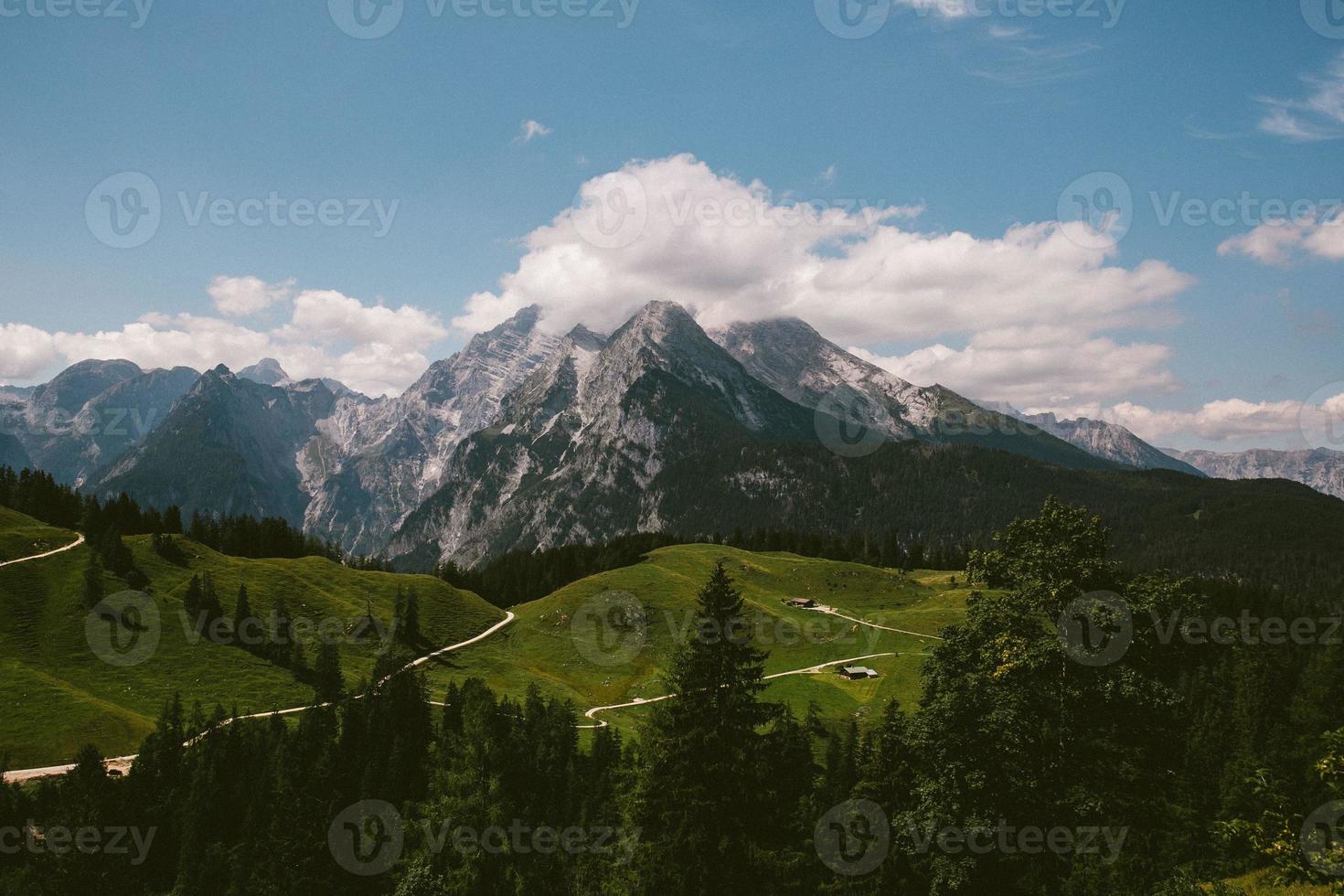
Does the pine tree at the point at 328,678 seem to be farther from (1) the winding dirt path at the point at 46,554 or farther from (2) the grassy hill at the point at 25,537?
(2) the grassy hill at the point at 25,537

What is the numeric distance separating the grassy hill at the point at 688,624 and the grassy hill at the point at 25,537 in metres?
57.9

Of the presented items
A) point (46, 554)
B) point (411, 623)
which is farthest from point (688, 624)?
point (46, 554)

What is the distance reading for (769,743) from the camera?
2792cm

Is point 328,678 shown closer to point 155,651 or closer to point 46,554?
point 155,651

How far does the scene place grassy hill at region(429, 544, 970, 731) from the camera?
102938 mm

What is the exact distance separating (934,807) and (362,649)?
307 feet

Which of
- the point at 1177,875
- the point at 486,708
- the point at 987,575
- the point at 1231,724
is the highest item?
the point at 987,575

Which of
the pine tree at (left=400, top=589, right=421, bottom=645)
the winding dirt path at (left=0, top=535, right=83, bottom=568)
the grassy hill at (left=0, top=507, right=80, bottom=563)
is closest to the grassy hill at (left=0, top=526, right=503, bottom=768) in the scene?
the grassy hill at (left=0, top=507, right=80, bottom=563)

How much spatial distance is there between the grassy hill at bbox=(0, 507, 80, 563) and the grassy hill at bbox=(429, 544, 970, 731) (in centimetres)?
5791

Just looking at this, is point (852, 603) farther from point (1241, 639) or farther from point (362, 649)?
point (362, 649)

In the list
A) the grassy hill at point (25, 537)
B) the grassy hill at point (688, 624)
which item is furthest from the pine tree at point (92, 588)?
the grassy hill at point (688, 624)

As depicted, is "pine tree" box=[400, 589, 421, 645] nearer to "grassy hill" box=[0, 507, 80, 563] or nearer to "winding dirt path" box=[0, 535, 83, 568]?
"winding dirt path" box=[0, 535, 83, 568]

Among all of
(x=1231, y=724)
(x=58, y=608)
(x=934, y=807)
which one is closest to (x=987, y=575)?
(x=934, y=807)

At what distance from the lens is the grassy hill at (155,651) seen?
6450 centimetres
